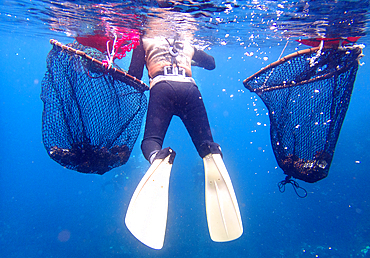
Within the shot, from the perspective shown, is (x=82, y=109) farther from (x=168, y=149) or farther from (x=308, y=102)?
(x=308, y=102)

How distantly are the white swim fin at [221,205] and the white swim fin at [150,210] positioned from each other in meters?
0.64

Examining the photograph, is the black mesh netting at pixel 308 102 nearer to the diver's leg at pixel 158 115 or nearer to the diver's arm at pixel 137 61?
the diver's leg at pixel 158 115

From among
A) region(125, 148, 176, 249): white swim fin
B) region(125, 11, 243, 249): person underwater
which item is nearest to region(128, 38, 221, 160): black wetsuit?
region(125, 11, 243, 249): person underwater

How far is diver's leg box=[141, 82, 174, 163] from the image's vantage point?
263 centimetres

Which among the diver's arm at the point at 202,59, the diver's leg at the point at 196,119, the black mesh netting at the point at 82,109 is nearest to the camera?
the diver's leg at the point at 196,119

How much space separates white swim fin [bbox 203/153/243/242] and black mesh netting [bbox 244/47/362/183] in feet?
6.11

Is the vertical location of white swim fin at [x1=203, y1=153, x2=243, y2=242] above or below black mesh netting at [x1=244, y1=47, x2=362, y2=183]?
below

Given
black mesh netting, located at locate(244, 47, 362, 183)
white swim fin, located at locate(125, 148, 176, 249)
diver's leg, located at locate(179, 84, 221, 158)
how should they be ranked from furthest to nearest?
1. black mesh netting, located at locate(244, 47, 362, 183)
2. diver's leg, located at locate(179, 84, 221, 158)
3. white swim fin, located at locate(125, 148, 176, 249)

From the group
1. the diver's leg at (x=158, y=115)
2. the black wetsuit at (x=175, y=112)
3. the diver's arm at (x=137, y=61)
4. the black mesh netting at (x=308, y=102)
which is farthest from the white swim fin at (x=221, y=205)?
the diver's arm at (x=137, y=61)

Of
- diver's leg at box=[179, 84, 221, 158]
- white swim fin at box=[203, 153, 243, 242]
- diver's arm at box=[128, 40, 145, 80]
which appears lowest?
white swim fin at box=[203, 153, 243, 242]

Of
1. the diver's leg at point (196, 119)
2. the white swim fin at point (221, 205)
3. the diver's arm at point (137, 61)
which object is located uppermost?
the diver's arm at point (137, 61)

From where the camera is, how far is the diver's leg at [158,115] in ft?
8.63

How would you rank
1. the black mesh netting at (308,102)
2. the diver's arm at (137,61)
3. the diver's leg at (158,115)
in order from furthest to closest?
1. the diver's arm at (137,61)
2. the black mesh netting at (308,102)
3. the diver's leg at (158,115)

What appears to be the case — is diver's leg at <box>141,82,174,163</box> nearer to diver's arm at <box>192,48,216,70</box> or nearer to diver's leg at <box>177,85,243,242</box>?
diver's leg at <box>177,85,243,242</box>
